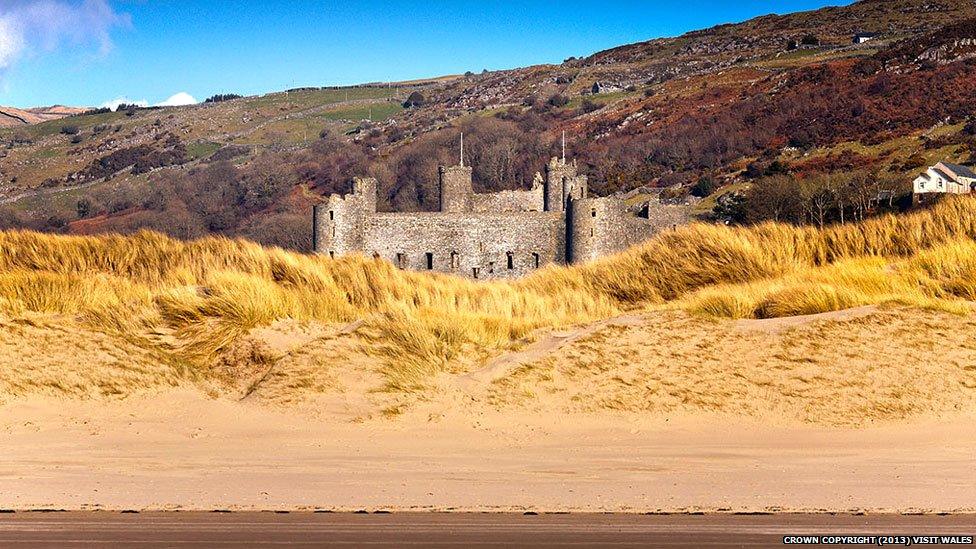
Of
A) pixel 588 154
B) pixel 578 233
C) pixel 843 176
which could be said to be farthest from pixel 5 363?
pixel 588 154

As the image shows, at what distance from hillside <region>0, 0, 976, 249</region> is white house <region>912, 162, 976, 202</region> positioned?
1.10 meters

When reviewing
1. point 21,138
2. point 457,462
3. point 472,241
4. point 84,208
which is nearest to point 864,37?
point 84,208

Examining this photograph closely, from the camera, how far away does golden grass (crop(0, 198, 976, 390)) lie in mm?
10461

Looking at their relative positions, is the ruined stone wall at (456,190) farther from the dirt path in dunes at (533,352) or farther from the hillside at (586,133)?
the dirt path in dunes at (533,352)

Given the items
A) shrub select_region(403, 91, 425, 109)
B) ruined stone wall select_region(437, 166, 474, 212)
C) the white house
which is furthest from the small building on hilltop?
ruined stone wall select_region(437, 166, 474, 212)

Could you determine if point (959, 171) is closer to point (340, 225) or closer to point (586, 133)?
point (340, 225)

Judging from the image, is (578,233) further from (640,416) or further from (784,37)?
(784,37)

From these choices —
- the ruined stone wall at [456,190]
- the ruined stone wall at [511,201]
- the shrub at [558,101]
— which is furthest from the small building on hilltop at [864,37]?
the ruined stone wall at [456,190]

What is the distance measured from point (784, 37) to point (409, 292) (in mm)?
110495

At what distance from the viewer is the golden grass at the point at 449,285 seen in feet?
34.3

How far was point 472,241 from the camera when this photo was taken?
38875 mm

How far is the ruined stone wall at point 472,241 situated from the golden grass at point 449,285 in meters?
23.5

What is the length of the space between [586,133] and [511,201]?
52.6m

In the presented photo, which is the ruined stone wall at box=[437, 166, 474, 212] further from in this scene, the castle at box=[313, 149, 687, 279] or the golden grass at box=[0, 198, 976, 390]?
the golden grass at box=[0, 198, 976, 390]
